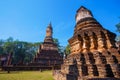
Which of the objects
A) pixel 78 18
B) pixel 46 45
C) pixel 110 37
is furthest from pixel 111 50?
pixel 46 45

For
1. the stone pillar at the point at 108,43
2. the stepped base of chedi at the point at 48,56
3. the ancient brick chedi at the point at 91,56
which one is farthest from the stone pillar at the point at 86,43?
the stepped base of chedi at the point at 48,56

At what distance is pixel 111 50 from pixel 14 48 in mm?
56257

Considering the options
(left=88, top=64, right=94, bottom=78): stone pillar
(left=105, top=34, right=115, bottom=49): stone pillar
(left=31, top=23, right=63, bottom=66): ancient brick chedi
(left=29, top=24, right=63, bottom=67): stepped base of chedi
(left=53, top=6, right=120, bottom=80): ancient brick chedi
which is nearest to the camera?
(left=53, top=6, right=120, bottom=80): ancient brick chedi

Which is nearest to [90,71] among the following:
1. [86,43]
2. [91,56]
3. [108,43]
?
[91,56]

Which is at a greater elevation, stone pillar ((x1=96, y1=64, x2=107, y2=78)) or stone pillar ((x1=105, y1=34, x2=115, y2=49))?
stone pillar ((x1=105, y1=34, x2=115, y2=49))

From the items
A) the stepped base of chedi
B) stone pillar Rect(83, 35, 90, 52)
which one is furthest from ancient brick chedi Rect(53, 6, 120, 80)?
the stepped base of chedi

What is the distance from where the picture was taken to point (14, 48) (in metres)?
61.0

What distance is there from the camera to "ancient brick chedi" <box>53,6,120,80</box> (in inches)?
370

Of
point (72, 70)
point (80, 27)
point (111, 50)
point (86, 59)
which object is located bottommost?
point (72, 70)

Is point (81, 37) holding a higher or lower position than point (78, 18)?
lower

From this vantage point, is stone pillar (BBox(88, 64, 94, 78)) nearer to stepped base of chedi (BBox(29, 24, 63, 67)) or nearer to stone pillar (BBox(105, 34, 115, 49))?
stone pillar (BBox(105, 34, 115, 49))

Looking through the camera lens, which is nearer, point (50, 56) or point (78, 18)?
point (78, 18)

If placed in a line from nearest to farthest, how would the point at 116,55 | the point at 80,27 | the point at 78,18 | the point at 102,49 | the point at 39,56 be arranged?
the point at 116,55 < the point at 102,49 < the point at 80,27 < the point at 78,18 < the point at 39,56

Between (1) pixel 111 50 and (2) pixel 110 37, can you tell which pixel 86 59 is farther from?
(2) pixel 110 37
